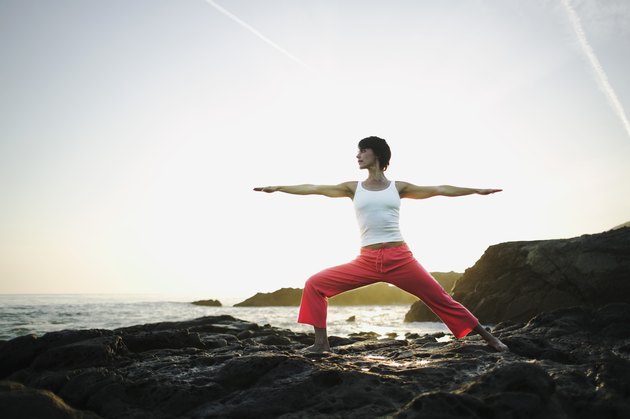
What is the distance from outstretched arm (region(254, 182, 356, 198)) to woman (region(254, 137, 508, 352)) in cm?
2

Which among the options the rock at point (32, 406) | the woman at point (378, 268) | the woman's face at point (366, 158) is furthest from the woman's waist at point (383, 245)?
the rock at point (32, 406)

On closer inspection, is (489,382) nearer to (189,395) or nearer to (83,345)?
(189,395)

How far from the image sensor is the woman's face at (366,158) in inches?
198

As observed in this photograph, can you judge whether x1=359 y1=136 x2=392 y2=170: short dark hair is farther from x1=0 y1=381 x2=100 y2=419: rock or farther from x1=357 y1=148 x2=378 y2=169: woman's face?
x1=0 y1=381 x2=100 y2=419: rock

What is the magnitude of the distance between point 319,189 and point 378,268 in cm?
125

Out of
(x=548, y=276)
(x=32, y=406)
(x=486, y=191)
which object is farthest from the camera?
(x=548, y=276)

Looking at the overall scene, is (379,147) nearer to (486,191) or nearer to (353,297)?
(486,191)

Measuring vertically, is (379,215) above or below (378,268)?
above

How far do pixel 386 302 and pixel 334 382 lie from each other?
7878 cm

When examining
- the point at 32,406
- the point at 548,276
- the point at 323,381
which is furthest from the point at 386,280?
the point at 548,276

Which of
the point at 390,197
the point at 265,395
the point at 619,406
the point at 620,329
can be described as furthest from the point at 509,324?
the point at 265,395

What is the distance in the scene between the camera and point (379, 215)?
475 centimetres

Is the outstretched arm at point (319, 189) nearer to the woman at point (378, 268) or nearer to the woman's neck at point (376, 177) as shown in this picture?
the woman at point (378, 268)

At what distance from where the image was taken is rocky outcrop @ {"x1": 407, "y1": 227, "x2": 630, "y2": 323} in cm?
1491
